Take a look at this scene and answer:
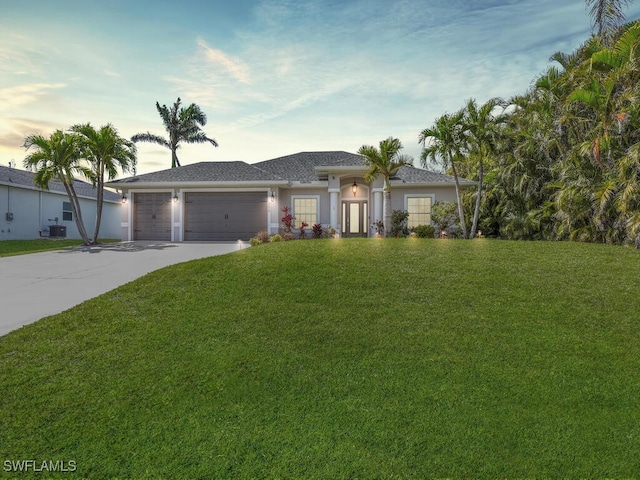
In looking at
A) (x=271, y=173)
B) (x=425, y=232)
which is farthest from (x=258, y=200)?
(x=425, y=232)

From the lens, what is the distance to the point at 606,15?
43.5ft

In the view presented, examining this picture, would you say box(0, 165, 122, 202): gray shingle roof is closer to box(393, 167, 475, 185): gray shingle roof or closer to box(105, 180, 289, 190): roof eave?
box(105, 180, 289, 190): roof eave

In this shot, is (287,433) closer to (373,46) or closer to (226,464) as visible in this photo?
(226,464)

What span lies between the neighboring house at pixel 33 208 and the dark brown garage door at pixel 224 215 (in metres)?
9.81

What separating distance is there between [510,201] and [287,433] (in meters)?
16.0

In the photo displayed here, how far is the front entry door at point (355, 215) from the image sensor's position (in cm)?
1744

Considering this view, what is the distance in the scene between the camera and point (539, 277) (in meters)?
6.91

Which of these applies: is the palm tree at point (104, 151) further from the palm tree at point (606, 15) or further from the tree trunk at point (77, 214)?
the palm tree at point (606, 15)

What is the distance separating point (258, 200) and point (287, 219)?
2439mm

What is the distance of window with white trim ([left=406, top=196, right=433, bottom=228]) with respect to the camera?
56.6 ft

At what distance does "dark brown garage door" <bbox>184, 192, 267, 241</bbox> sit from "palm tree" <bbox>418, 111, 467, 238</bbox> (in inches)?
316

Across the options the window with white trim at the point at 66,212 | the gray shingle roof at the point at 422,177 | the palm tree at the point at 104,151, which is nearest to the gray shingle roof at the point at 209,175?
the palm tree at the point at 104,151

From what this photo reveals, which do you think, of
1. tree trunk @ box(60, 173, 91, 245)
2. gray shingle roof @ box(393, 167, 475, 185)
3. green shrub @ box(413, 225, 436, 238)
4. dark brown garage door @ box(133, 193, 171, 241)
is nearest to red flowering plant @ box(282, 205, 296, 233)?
gray shingle roof @ box(393, 167, 475, 185)

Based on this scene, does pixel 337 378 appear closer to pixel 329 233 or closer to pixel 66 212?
pixel 329 233
